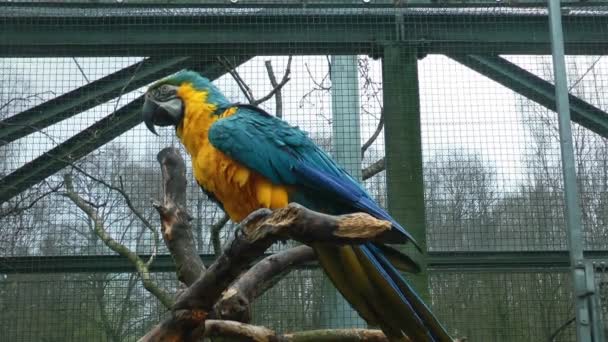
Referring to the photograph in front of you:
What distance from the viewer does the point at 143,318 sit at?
251cm

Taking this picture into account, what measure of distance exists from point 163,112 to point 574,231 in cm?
143

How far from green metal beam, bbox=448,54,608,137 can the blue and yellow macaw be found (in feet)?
3.73

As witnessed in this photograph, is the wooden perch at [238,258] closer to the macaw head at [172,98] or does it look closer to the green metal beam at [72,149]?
the macaw head at [172,98]

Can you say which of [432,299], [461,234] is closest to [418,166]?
[461,234]

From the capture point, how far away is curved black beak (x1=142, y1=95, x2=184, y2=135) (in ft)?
6.57

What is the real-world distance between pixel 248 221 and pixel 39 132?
173 cm

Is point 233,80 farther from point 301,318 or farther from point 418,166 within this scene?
point 301,318

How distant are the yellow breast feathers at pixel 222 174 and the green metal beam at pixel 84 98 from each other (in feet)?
2.57

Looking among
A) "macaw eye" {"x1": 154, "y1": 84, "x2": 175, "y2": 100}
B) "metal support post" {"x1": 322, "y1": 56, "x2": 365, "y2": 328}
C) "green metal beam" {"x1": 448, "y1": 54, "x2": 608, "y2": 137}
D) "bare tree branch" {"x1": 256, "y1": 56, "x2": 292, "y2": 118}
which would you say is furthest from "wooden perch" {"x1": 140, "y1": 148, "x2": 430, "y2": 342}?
"green metal beam" {"x1": 448, "y1": 54, "x2": 608, "y2": 137}

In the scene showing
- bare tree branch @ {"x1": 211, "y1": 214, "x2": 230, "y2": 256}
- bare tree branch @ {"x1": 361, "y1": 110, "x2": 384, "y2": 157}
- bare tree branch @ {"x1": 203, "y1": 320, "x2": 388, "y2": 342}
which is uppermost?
bare tree branch @ {"x1": 361, "y1": 110, "x2": 384, "y2": 157}

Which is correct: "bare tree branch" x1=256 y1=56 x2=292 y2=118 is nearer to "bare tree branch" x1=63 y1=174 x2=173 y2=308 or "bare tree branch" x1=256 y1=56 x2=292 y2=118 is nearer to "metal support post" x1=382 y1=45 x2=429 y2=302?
"metal support post" x1=382 y1=45 x2=429 y2=302

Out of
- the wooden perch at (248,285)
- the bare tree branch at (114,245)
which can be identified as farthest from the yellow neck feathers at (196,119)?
the bare tree branch at (114,245)

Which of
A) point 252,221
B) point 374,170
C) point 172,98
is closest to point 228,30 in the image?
point 172,98

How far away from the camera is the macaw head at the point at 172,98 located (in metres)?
2.00
